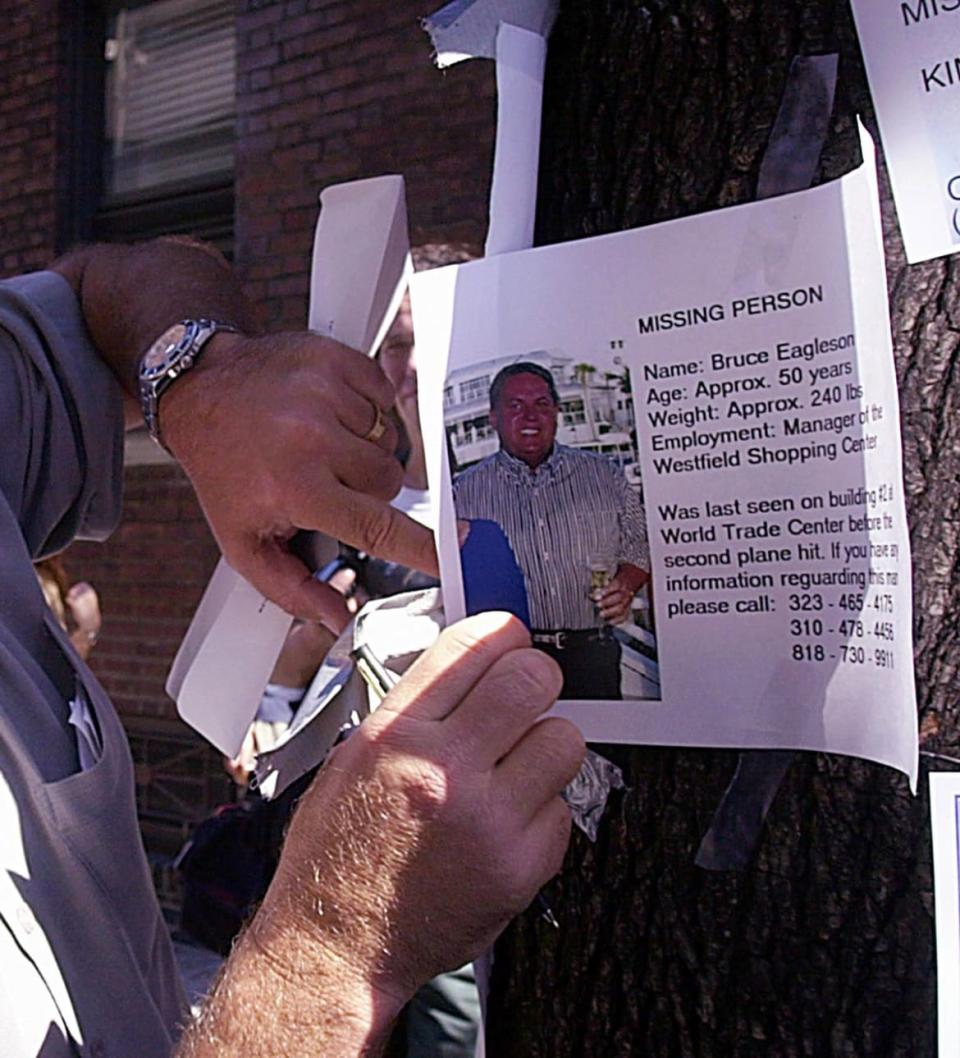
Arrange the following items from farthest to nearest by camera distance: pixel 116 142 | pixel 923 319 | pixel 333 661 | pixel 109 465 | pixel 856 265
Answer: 1. pixel 116 142
2. pixel 109 465
3. pixel 333 661
4. pixel 923 319
5. pixel 856 265

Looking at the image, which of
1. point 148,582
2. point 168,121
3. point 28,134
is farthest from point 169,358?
point 28,134

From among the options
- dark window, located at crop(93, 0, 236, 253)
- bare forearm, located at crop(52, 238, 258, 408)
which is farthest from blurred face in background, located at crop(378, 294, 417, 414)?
dark window, located at crop(93, 0, 236, 253)

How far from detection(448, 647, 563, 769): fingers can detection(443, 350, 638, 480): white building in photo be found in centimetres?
15

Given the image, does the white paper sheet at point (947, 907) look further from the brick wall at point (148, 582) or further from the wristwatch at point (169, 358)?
the brick wall at point (148, 582)

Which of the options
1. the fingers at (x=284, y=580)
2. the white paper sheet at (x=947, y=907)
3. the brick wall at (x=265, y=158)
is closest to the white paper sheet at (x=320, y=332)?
the fingers at (x=284, y=580)

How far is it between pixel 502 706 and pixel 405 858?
115 mm

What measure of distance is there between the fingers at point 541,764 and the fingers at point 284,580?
1.32 ft

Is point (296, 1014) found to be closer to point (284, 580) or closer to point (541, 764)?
point (541, 764)

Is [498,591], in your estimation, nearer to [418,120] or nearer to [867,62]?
[867,62]

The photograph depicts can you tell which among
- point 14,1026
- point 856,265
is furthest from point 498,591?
point 14,1026

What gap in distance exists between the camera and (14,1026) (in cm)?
97

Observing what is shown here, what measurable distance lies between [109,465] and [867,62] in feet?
3.08

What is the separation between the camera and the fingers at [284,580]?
1187 mm

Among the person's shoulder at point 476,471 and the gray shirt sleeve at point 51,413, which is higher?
the gray shirt sleeve at point 51,413
